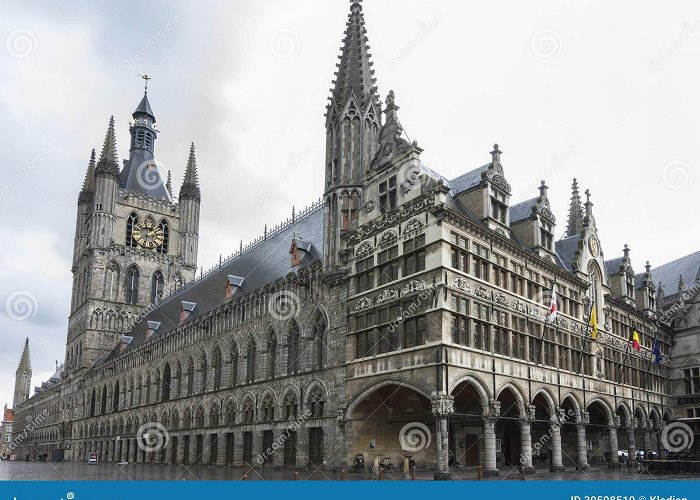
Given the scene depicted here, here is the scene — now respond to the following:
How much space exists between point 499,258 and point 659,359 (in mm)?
20459

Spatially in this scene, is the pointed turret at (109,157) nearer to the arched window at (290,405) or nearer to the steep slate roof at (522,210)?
the arched window at (290,405)

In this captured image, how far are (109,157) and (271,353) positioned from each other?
53302 mm

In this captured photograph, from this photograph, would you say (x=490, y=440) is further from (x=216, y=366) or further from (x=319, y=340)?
(x=216, y=366)

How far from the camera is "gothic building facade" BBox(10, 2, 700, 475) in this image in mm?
34312

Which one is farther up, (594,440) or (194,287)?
(194,287)

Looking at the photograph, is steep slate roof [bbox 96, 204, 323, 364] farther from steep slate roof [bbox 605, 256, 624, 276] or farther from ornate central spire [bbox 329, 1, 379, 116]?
steep slate roof [bbox 605, 256, 624, 276]

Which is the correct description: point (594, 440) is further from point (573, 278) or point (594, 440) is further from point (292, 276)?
point (292, 276)

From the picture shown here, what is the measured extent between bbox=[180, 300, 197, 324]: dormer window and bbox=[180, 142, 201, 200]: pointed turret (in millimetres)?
35797

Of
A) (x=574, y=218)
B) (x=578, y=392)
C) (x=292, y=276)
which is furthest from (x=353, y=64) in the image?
(x=574, y=218)

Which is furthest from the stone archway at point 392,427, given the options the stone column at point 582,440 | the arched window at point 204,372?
the arched window at point 204,372

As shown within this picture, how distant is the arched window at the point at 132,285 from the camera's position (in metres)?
88.1

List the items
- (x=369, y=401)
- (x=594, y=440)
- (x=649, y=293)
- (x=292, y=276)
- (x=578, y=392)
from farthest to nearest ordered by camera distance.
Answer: (x=649, y=293)
(x=594, y=440)
(x=292, y=276)
(x=578, y=392)
(x=369, y=401)

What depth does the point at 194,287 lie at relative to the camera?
7206 cm

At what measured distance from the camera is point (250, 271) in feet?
184
